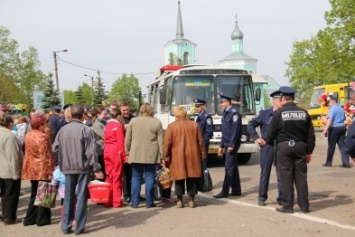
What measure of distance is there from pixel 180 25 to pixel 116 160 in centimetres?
11158

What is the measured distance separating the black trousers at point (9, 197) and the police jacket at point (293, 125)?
4.01 metres

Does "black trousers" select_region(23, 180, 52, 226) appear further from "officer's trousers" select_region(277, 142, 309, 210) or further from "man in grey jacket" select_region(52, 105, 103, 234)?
"officer's trousers" select_region(277, 142, 309, 210)

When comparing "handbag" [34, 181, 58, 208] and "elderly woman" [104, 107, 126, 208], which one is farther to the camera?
"elderly woman" [104, 107, 126, 208]

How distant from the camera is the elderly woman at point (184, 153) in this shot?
7480 millimetres

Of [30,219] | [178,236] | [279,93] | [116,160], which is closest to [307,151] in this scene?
[279,93]

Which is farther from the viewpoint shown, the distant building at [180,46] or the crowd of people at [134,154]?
the distant building at [180,46]

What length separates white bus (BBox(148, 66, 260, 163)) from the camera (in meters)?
12.8

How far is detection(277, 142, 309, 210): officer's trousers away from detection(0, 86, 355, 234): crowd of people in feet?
0.05

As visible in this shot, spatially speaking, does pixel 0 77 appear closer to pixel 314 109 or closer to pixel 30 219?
pixel 314 109

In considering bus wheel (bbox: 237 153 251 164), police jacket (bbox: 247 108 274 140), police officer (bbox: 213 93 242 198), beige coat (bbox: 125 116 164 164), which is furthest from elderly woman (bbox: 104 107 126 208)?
bus wheel (bbox: 237 153 251 164)

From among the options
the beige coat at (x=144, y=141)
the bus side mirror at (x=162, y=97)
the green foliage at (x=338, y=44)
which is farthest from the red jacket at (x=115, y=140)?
the green foliage at (x=338, y=44)

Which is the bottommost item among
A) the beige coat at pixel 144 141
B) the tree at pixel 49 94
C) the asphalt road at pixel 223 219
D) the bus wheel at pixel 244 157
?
the asphalt road at pixel 223 219

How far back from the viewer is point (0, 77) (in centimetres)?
4891

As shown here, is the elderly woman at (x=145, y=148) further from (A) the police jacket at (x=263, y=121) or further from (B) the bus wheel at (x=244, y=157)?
(B) the bus wheel at (x=244, y=157)
